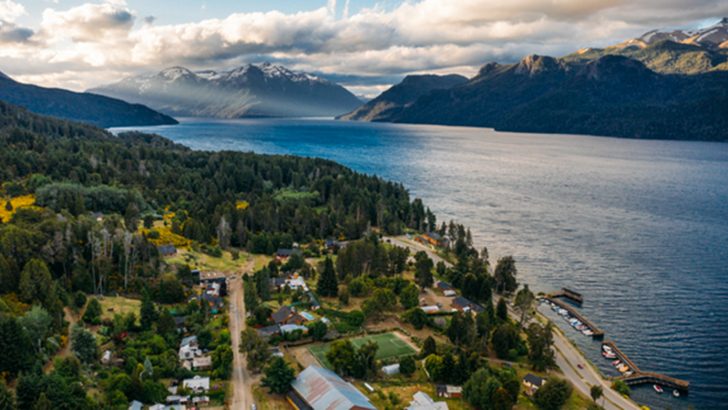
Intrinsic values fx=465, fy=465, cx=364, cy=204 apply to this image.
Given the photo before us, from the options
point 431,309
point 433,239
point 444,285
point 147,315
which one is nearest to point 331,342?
point 431,309

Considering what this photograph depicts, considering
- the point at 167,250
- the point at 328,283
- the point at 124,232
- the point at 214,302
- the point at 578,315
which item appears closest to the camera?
the point at 214,302

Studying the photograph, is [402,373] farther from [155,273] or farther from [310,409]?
[155,273]

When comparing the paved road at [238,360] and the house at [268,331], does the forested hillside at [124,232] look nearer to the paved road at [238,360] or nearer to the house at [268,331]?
the paved road at [238,360]

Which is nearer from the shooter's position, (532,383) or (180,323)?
(532,383)

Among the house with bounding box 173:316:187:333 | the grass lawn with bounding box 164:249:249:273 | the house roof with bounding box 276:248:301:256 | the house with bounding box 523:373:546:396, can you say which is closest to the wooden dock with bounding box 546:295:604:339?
the house with bounding box 523:373:546:396

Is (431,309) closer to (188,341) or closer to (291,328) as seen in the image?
(291,328)

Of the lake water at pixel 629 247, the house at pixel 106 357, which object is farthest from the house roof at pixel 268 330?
the lake water at pixel 629 247

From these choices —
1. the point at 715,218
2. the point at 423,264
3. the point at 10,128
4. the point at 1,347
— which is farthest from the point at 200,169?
the point at 715,218
